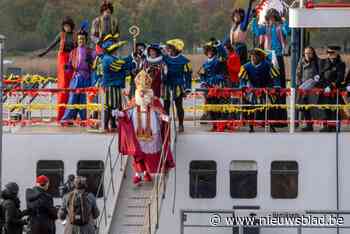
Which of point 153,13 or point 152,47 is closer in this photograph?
point 152,47

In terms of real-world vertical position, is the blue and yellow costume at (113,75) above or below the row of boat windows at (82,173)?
above

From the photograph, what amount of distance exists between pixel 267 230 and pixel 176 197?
147cm

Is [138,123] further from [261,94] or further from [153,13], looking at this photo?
[153,13]

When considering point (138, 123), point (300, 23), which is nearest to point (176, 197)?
point (138, 123)

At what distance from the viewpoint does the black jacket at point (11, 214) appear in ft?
81.0

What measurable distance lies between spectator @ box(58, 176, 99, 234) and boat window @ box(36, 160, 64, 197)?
320 centimetres

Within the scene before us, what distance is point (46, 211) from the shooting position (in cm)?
2497

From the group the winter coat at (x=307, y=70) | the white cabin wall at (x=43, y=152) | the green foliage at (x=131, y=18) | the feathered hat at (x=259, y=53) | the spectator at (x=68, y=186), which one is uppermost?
the green foliage at (x=131, y=18)

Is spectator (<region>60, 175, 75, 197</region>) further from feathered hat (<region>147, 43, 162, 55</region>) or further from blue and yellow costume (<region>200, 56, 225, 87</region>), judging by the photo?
blue and yellow costume (<region>200, 56, 225, 87</region>)

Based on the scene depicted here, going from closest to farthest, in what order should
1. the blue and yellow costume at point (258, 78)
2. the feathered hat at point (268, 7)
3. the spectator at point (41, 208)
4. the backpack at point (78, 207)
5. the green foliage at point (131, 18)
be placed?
the backpack at point (78, 207)
the spectator at point (41, 208)
the blue and yellow costume at point (258, 78)
the feathered hat at point (268, 7)
the green foliage at point (131, 18)

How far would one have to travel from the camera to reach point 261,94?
2855cm

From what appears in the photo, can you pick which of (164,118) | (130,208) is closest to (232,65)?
(164,118)

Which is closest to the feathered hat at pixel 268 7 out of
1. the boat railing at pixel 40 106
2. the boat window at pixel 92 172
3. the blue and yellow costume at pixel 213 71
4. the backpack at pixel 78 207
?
the blue and yellow costume at pixel 213 71

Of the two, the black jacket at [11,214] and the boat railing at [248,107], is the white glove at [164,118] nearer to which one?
the boat railing at [248,107]
